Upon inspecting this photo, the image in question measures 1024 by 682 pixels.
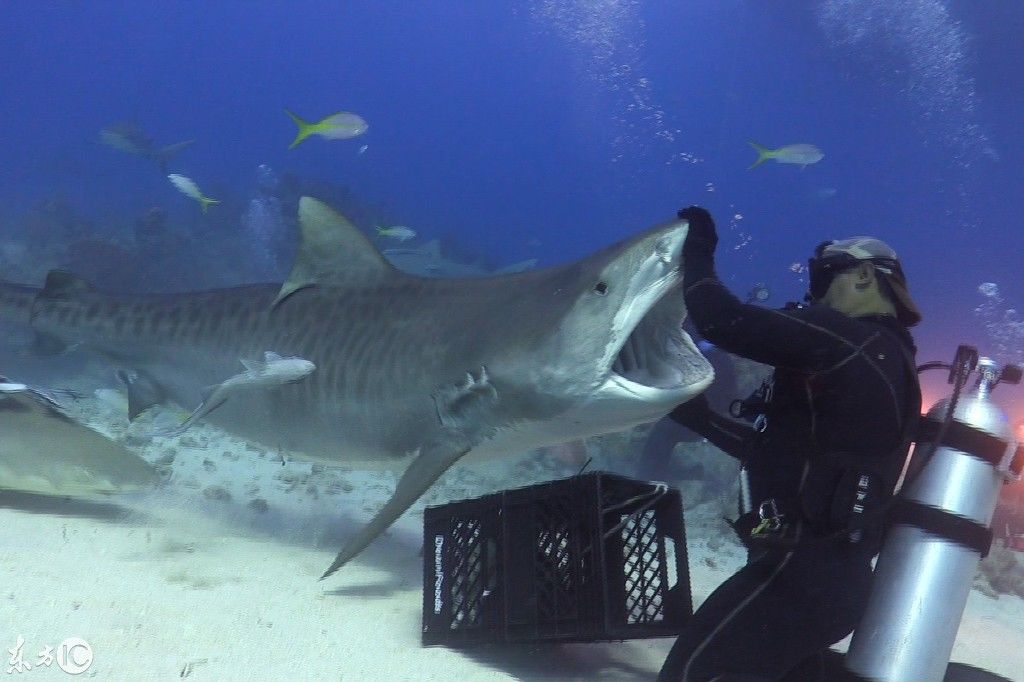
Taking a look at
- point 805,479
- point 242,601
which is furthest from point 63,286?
point 805,479

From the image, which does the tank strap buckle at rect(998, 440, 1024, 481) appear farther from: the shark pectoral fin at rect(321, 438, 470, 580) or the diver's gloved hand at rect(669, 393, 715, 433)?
the shark pectoral fin at rect(321, 438, 470, 580)

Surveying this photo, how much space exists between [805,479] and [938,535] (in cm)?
63

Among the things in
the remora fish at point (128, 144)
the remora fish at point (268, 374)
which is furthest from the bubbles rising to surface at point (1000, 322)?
the remora fish at point (268, 374)

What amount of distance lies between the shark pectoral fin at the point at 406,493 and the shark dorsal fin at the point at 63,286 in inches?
160

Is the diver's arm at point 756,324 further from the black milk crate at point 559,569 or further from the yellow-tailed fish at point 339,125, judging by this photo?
the yellow-tailed fish at point 339,125

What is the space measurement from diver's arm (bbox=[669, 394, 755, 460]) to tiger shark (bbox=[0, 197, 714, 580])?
0.73m

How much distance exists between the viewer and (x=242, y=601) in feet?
10.7

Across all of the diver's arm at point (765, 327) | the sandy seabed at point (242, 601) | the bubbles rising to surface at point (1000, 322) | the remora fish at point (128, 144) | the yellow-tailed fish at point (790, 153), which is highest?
the bubbles rising to surface at point (1000, 322)

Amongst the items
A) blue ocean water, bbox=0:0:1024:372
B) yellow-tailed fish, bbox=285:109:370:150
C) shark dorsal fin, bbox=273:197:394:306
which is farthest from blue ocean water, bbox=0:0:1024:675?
shark dorsal fin, bbox=273:197:394:306

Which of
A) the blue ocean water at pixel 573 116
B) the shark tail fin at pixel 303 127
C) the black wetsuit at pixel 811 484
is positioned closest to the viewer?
the black wetsuit at pixel 811 484

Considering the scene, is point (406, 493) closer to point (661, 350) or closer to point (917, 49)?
point (661, 350)

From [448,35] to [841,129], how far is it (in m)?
97.7

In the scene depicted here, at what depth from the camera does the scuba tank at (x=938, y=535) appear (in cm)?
254

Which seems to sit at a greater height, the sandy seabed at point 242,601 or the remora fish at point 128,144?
the remora fish at point 128,144
